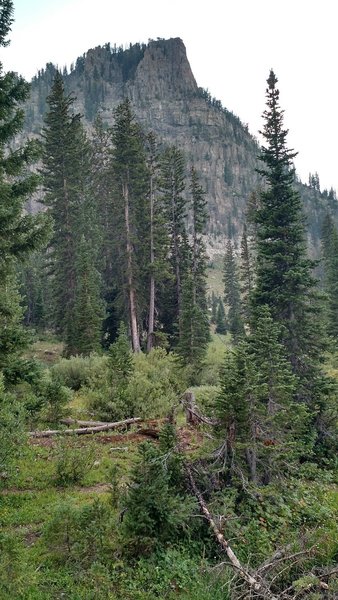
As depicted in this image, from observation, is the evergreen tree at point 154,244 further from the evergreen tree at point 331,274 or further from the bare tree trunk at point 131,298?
the evergreen tree at point 331,274

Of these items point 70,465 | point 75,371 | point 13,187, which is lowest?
point 70,465

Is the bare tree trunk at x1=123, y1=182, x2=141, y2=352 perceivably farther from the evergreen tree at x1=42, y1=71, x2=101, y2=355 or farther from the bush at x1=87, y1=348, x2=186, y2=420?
the bush at x1=87, y1=348, x2=186, y2=420

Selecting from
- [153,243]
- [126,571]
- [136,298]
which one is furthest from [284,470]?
[153,243]

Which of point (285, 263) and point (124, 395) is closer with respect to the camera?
point (124, 395)

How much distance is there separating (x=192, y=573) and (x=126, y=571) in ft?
3.35

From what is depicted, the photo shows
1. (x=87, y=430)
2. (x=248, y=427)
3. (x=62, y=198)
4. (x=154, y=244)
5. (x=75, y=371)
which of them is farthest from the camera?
(x=62, y=198)

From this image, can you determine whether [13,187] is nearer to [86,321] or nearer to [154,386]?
[154,386]

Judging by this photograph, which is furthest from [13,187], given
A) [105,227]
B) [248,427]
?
[105,227]

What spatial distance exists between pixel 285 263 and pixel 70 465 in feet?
42.6

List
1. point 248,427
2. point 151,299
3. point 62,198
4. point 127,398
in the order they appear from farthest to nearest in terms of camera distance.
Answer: point 62,198 < point 151,299 < point 127,398 < point 248,427

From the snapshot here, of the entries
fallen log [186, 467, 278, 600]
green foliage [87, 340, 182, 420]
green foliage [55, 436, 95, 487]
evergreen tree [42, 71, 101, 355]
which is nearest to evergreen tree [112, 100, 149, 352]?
evergreen tree [42, 71, 101, 355]

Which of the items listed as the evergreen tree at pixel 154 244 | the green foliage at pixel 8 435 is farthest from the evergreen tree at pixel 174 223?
the green foliage at pixel 8 435

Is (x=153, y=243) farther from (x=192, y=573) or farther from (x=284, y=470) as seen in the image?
(x=192, y=573)

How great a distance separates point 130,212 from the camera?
126 feet
